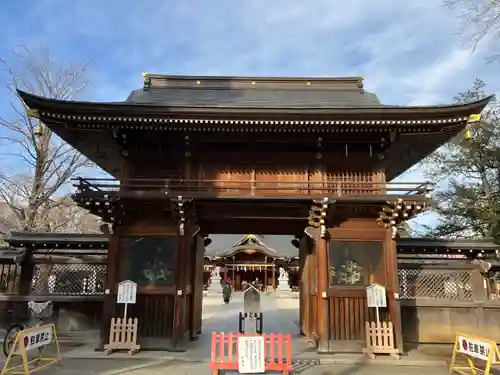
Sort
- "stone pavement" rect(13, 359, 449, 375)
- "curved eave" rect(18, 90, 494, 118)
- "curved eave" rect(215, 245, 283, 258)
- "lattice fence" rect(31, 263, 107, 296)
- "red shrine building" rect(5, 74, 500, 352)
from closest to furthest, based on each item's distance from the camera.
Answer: "stone pavement" rect(13, 359, 449, 375) → "curved eave" rect(18, 90, 494, 118) → "red shrine building" rect(5, 74, 500, 352) → "lattice fence" rect(31, 263, 107, 296) → "curved eave" rect(215, 245, 283, 258)

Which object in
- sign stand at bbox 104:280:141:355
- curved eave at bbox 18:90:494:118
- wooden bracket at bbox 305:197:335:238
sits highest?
curved eave at bbox 18:90:494:118

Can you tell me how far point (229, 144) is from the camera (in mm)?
11477

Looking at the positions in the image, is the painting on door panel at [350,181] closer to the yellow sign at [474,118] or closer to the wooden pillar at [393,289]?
the wooden pillar at [393,289]

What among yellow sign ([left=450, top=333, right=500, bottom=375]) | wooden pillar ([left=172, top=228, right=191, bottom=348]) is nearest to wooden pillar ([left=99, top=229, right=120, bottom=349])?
wooden pillar ([left=172, top=228, right=191, bottom=348])

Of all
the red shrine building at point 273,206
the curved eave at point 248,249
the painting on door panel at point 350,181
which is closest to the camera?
the red shrine building at point 273,206

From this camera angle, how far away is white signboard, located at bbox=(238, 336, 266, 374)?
677 cm

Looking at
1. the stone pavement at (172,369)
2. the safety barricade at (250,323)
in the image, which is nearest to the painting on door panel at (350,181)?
the safety barricade at (250,323)

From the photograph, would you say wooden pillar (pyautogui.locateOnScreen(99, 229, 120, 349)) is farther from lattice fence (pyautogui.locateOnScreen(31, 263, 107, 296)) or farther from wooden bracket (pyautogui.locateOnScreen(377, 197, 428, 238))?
wooden bracket (pyautogui.locateOnScreen(377, 197, 428, 238))

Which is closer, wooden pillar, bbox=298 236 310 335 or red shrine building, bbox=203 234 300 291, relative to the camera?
wooden pillar, bbox=298 236 310 335

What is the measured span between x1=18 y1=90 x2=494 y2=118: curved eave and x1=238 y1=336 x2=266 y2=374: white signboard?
5882 mm

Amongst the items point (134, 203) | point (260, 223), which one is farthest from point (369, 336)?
point (134, 203)

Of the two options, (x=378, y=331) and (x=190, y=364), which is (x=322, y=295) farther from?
(x=190, y=364)

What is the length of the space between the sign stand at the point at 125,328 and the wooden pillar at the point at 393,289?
7.17 metres

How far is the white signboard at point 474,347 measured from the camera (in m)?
7.23
